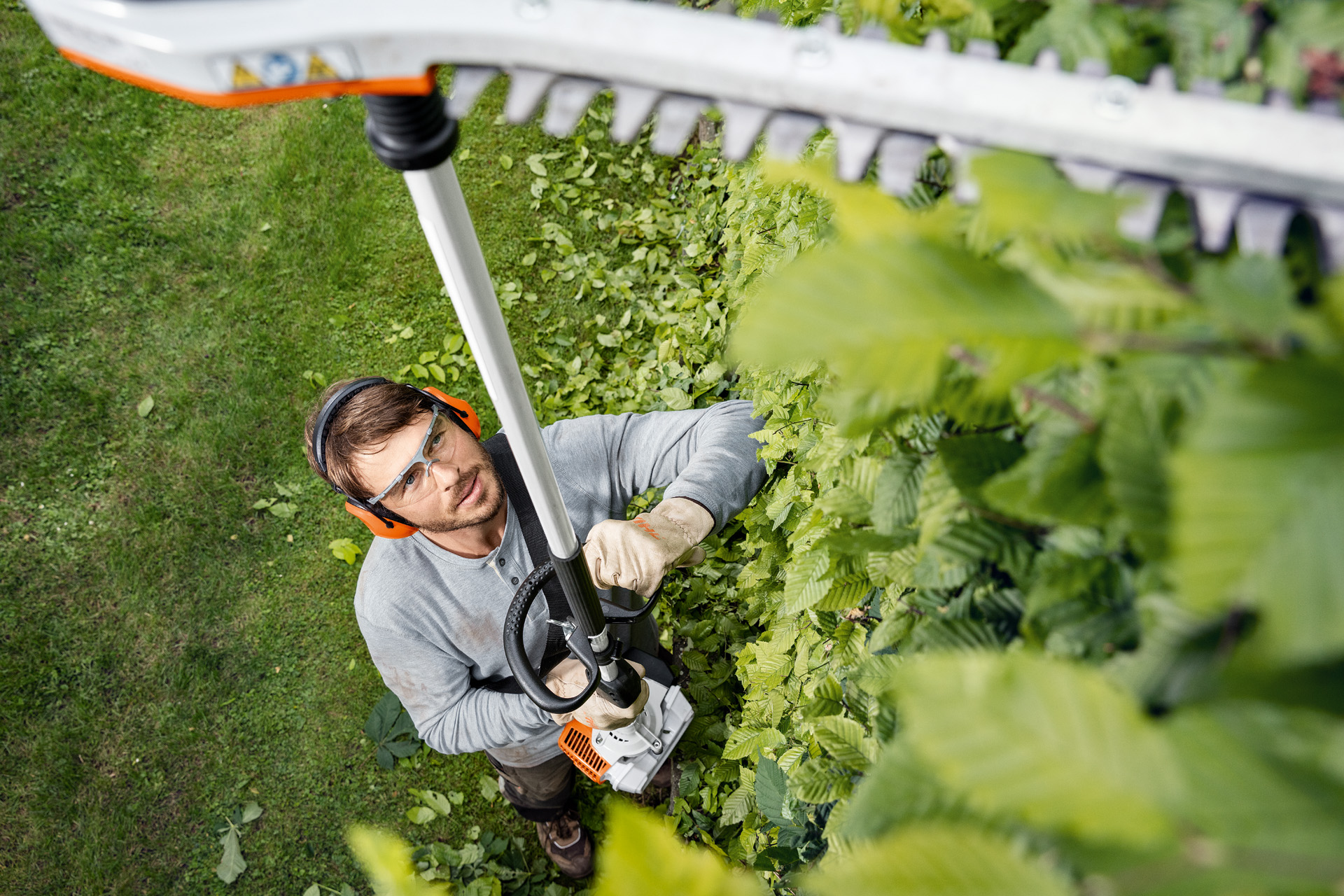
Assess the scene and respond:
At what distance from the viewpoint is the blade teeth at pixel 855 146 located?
77 cm

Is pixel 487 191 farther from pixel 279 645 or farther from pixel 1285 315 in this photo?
pixel 1285 315

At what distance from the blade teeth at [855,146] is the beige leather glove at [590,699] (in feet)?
7.70

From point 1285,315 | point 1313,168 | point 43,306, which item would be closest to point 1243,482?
point 1285,315

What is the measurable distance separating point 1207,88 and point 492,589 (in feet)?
9.44

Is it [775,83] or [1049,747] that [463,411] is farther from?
[1049,747]

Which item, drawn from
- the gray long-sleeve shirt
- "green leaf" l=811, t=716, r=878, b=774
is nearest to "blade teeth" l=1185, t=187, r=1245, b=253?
"green leaf" l=811, t=716, r=878, b=774

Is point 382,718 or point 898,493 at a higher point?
point 898,493

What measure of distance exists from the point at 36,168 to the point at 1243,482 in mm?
7106

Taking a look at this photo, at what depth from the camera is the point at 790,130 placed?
791mm

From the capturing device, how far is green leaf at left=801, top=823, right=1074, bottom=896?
0.52 meters

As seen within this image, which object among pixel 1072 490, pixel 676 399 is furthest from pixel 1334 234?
pixel 676 399

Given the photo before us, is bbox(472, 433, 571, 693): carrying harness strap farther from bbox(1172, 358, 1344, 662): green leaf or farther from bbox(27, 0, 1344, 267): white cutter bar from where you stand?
bbox(1172, 358, 1344, 662): green leaf

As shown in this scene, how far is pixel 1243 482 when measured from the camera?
52 centimetres

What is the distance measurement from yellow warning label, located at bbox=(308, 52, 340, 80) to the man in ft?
6.55
